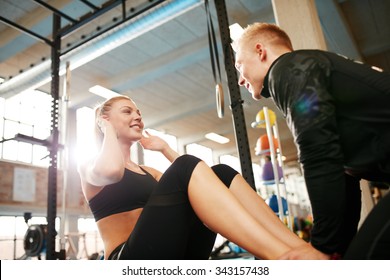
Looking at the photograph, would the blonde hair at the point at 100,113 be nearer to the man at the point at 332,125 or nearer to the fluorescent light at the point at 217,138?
the man at the point at 332,125

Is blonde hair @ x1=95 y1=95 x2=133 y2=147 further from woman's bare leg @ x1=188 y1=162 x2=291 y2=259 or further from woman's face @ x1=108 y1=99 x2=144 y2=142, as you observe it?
woman's bare leg @ x1=188 y1=162 x2=291 y2=259

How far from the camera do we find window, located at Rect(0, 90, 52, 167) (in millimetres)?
6598

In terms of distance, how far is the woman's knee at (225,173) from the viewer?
1168mm

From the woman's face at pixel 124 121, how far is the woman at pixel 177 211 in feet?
0.36

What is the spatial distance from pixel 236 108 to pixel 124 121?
0.59 meters

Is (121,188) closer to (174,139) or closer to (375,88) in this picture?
(375,88)

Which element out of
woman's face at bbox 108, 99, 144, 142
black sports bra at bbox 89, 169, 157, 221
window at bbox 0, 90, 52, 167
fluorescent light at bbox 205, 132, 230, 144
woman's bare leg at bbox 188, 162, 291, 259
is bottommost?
woman's bare leg at bbox 188, 162, 291, 259

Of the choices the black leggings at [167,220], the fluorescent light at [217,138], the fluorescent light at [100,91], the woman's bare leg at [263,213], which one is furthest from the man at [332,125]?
the fluorescent light at [217,138]

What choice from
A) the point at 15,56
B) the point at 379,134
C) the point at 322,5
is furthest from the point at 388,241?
the point at 15,56

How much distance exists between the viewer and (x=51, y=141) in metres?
2.59

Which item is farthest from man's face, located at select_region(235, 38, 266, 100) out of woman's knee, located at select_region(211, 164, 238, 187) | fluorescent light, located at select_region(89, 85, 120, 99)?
fluorescent light, located at select_region(89, 85, 120, 99)

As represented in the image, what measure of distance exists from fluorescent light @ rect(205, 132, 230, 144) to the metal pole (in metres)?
8.48

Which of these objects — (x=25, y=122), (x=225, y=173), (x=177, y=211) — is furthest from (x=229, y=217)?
(x=25, y=122)

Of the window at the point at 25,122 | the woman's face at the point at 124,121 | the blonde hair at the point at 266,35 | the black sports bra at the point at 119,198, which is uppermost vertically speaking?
the window at the point at 25,122
